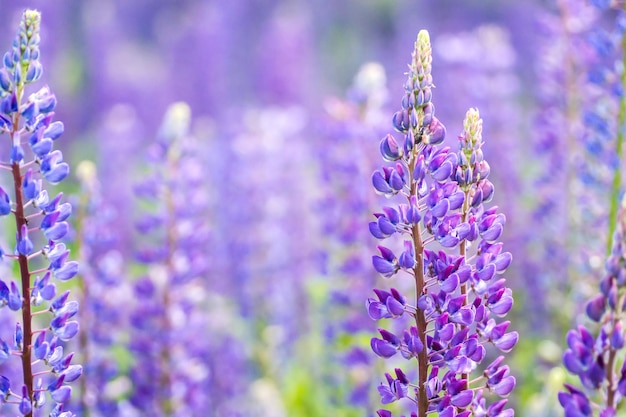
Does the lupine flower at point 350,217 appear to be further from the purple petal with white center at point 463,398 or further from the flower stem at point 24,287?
the flower stem at point 24,287

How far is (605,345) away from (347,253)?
8.78ft

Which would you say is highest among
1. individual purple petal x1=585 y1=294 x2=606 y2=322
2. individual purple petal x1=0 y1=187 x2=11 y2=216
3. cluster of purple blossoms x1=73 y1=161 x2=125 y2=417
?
individual purple petal x1=0 y1=187 x2=11 y2=216

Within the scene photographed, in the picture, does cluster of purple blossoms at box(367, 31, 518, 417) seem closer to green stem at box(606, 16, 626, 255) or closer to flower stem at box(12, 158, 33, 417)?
flower stem at box(12, 158, 33, 417)

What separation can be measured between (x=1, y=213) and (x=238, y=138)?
464 centimetres

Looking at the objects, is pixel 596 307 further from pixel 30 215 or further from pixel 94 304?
pixel 94 304

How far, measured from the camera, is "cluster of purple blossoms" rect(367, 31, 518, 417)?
6.23 ft

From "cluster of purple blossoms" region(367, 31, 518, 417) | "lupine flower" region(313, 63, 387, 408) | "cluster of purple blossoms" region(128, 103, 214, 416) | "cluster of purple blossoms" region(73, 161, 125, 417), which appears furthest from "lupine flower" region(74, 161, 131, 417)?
"cluster of purple blossoms" region(367, 31, 518, 417)

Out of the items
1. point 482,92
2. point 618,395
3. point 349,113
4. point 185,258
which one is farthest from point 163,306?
point 482,92

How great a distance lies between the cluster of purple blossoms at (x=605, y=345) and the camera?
5.39 feet

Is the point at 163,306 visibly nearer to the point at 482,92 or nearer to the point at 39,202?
the point at 39,202

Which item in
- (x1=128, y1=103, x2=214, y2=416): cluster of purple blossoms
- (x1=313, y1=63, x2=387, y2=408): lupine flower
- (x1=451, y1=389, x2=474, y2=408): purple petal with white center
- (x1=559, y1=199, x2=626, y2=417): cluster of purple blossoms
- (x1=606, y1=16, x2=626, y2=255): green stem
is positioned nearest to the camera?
(x1=559, y1=199, x2=626, y2=417): cluster of purple blossoms

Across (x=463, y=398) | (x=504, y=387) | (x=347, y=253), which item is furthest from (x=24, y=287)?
(x=347, y=253)

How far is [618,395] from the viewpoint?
170 cm

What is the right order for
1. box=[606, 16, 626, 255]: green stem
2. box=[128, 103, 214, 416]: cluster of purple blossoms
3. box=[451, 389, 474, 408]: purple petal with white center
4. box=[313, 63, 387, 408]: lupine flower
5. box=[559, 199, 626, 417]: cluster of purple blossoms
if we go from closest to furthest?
1. box=[559, 199, 626, 417]: cluster of purple blossoms
2. box=[451, 389, 474, 408]: purple petal with white center
3. box=[606, 16, 626, 255]: green stem
4. box=[128, 103, 214, 416]: cluster of purple blossoms
5. box=[313, 63, 387, 408]: lupine flower
